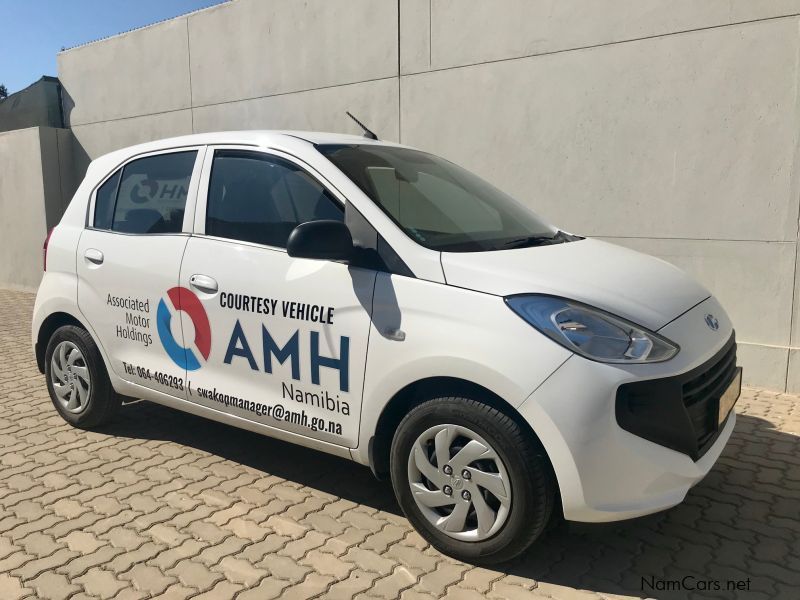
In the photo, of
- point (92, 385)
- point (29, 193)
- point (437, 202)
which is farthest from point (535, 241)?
point (29, 193)

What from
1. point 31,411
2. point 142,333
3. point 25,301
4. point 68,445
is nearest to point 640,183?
point 142,333

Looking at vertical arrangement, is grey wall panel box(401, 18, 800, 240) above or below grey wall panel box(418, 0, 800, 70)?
below

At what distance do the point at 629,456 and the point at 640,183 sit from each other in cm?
376

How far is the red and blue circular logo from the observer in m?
3.39

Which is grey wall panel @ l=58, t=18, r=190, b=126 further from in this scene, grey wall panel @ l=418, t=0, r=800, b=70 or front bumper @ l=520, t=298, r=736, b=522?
front bumper @ l=520, t=298, r=736, b=522

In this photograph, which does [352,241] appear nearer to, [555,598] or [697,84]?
[555,598]

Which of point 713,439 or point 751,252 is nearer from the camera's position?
point 713,439

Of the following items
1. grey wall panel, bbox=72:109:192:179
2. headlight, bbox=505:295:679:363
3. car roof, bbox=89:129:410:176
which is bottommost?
headlight, bbox=505:295:679:363

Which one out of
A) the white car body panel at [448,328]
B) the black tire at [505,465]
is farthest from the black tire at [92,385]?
the black tire at [505,465]

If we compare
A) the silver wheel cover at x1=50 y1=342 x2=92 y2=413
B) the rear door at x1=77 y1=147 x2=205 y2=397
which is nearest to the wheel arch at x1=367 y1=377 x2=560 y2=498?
the rear door at x1=77 y1=147 x2=205 y2=397

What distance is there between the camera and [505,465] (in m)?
2.49

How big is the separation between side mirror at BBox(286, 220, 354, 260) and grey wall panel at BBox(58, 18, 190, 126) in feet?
23.7

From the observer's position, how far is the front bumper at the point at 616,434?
234cm

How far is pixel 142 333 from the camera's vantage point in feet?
12.2
